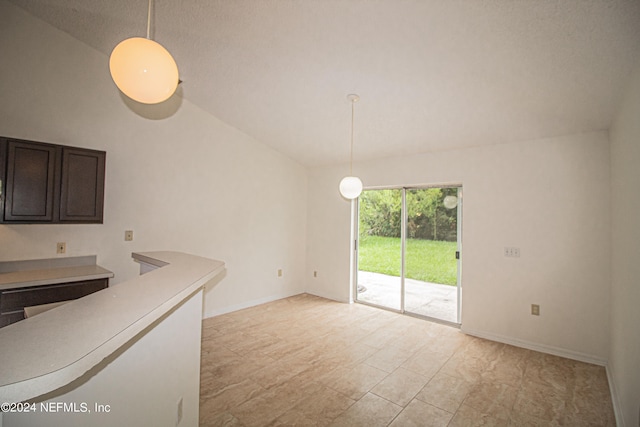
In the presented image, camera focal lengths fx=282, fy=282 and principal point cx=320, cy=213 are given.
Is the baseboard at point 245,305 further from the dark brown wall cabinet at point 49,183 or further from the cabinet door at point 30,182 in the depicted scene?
the cabinet door at point 30,182

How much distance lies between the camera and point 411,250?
4.58 m

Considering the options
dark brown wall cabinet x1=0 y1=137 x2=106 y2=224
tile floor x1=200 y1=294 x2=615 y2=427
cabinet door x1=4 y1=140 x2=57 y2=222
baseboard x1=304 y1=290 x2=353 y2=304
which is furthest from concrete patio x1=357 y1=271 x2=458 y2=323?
cabinet door x1=4 y1=140 x2=57 y2=222

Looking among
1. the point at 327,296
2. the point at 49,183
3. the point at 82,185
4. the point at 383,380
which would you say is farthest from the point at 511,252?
the point at 49,183

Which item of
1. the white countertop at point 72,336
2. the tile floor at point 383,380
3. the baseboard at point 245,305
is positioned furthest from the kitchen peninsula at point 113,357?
the baseboard at point 245,305

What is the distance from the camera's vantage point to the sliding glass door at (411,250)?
4.20m

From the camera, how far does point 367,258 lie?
5.16m

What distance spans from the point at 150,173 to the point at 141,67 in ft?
8.65

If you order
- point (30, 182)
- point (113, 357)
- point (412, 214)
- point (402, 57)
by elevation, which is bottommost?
point (113, 357)

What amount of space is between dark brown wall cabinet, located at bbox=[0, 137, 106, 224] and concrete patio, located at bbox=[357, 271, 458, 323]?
4119 millimetres

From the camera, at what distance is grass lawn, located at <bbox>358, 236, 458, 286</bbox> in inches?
166

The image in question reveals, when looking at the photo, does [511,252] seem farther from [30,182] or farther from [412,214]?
[30,182]

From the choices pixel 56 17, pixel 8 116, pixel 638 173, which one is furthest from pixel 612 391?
pixel 56 17

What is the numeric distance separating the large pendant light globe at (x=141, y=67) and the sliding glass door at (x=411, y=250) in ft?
12.7

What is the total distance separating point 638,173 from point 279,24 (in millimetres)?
2884
